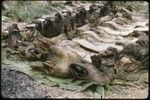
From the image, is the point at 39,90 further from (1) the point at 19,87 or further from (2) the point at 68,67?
(2) the point at 68,67

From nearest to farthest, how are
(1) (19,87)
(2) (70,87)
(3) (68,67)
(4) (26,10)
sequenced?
(1) (19,87)
(2) (70,87)
(3) (68,67)
(4) (26,10)

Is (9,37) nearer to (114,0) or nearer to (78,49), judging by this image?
(78,49)

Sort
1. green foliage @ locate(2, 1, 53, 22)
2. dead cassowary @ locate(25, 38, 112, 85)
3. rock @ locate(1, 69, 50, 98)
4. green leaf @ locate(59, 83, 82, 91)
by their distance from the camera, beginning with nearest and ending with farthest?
rock @ locate(1, 69, 50, 98), green leaf @ locate(59, 83, 82, 91), dead cassowary @ locate(25, 38, 112, 85), green foliage @ locate(2, 1, 53, 22)

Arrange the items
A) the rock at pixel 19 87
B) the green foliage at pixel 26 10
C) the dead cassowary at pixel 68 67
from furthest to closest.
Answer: the green foliage at pixel 26 10 < the dead cassowary at pixel 68 67 < the rock at pixel 19 87

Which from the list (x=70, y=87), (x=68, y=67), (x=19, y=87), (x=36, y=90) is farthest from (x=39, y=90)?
(x=68, y=67)

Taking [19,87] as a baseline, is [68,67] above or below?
above

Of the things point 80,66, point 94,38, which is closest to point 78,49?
point 94,38

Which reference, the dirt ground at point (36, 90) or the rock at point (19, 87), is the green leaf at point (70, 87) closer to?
Result: the dirt ground at point (36, 90)

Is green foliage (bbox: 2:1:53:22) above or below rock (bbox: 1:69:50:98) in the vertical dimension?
above

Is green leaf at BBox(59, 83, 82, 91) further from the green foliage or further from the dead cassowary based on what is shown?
the green foliage

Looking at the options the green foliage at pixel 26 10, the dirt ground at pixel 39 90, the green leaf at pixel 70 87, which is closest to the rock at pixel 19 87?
the dirt ground at pixel 39 90

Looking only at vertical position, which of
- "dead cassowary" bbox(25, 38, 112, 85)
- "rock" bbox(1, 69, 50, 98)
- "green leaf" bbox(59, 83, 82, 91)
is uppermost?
"dead cassowary" bbox(25, 38, 112, 85)

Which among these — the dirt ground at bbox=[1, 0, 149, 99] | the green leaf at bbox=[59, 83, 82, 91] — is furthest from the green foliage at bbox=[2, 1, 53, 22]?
Answer: the green leaf at bbox=[59, 83, 82, 91]

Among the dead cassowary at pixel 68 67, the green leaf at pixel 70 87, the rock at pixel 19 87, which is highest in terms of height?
the dead cassowary at pixel 68 67
